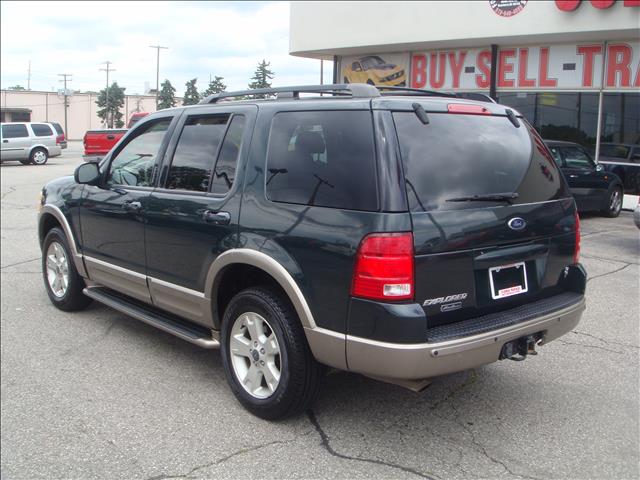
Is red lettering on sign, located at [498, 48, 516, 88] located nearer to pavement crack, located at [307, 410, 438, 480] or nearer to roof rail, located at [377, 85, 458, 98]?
roof rail, located at [377, 85, 458, 98]

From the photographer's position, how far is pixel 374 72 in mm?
19312

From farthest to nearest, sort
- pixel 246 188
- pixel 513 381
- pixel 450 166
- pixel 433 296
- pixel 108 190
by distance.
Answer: pixel 108 190
pixel 513 381
pixel 246 188
pixel 450 166
pixel 433 296

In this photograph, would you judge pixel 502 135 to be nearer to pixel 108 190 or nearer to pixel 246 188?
pixel 246 188

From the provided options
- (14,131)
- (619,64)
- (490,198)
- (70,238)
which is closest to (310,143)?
(490,198)

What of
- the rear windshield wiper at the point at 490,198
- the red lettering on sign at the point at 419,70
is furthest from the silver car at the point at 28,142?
the rear windshield wiper at the point at 490,198

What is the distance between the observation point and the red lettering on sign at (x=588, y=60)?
15359mm

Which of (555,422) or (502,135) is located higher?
(502,135)

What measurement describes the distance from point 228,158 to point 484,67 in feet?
47.6

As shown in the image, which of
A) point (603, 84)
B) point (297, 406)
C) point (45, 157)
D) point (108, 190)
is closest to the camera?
point (297, 406)

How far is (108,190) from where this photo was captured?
523 centimetres

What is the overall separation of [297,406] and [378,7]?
614 inches

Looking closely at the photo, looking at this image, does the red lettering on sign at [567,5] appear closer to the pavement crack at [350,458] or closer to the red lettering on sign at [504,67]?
the red lettering on sign at [504,67]

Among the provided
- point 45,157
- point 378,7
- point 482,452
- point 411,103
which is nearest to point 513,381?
point 482,452

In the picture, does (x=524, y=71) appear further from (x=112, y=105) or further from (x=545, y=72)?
(x=112, y=105)
